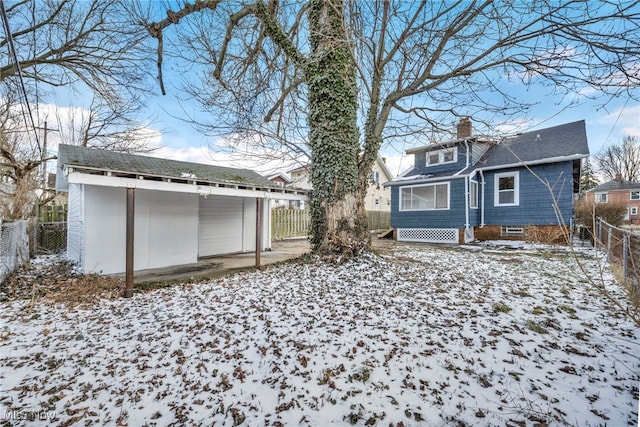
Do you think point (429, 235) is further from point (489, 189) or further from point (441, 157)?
point (441, 157)

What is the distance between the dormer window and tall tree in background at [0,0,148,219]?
A: 11.8 metres

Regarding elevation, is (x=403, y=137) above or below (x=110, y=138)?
below

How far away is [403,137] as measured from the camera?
6945 mm

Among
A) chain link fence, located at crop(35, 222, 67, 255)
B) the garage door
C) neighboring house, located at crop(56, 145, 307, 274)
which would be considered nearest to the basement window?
neighboring house, located at crop(56, 145, 307, 274)

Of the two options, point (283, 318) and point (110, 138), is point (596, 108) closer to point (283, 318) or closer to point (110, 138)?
point (283, 318)

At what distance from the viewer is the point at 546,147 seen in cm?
1137

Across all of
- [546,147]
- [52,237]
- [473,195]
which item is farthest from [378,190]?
[52,237]

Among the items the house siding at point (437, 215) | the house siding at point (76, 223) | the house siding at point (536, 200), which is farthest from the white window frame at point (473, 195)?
the house siding at point (76, 223)

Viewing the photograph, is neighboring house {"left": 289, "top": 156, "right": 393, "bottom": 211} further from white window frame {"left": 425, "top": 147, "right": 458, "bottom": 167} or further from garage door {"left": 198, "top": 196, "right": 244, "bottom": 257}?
garage door {"left": 198, "top": 196, "right": 244, "bottom": 257}

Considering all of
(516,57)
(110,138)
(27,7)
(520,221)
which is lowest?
(520,221)

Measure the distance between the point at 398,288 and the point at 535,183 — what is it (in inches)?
379

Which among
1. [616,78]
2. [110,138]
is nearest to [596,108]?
[616,78]

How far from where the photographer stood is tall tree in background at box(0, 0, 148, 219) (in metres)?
7.38

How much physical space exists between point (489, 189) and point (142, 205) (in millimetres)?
12871
